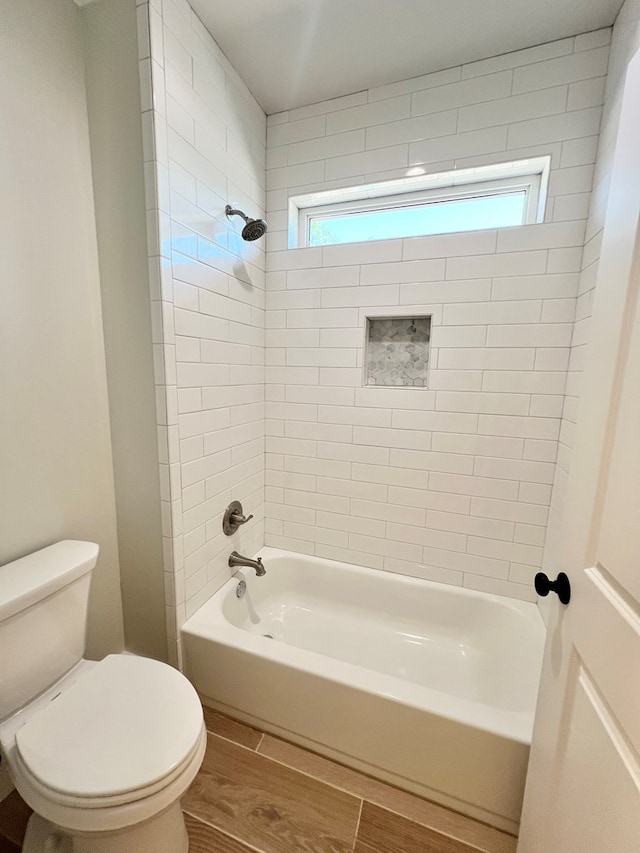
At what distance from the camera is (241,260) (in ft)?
5.29

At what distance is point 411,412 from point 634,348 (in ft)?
3.63

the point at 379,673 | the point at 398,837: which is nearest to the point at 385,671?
the point at 379,673

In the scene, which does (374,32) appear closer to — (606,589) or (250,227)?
(250,227)

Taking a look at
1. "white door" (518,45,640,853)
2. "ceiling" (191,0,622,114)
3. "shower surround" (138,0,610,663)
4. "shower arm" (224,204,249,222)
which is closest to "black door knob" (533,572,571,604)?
"white door" (518,45,640,853)

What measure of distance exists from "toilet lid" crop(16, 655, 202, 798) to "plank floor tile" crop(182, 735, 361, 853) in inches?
18.3

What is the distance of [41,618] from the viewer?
989mm

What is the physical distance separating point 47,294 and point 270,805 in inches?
71.1

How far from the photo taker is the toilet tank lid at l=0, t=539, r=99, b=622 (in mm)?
912

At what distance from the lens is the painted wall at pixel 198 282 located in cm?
114

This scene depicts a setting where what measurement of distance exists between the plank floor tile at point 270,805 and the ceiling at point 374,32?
268cm

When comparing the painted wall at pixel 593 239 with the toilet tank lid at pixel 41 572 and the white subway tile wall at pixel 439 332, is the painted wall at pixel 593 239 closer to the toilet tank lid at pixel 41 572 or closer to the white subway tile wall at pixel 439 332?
the white subway tile wall at pixel 439 332

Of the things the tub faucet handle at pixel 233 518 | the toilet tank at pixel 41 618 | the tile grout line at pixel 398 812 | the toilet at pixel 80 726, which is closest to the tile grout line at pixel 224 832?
the toilet at pixel 80 726

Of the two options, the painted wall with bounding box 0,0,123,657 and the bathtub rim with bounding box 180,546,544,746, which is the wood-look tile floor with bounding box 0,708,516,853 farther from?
the painted wall with bounding box 0,0,123,657

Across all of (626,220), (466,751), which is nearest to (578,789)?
(466,751)
